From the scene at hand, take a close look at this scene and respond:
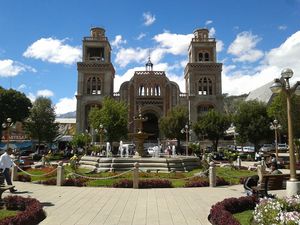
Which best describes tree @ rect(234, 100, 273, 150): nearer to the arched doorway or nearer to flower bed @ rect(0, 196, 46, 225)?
the arched doorway

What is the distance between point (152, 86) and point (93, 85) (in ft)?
36.5

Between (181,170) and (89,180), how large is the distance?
24.0ft

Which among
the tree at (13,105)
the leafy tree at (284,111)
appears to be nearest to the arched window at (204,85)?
the leafy tree at (284,111)

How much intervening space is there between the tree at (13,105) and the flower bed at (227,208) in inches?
2060

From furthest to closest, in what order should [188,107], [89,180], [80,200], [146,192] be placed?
1. [188,107]
2. [89,180]
3. [146,192]
4. [80,200]

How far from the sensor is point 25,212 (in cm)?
936

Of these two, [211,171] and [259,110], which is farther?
[259,110]

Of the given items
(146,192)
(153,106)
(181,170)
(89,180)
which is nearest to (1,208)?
(146,192)

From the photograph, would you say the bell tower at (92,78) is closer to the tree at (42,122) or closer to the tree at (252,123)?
the tree at (42,122)

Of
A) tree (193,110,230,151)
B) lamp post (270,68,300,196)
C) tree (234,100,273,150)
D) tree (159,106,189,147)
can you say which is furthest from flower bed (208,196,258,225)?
tree (159,106,189,147)

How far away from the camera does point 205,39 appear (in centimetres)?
6994

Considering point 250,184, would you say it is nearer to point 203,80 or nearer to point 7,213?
point 7,213

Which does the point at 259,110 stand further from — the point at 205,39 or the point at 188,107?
the point at 205,39

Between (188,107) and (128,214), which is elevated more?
(188,107)
